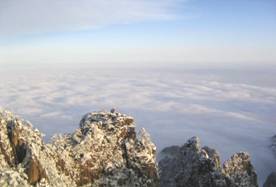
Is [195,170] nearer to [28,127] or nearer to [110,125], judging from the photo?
[110,125]

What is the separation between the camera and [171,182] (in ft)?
294

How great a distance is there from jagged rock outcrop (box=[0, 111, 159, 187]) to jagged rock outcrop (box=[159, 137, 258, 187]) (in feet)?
73.5

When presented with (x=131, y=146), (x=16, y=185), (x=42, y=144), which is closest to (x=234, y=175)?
(x=131, y=146)

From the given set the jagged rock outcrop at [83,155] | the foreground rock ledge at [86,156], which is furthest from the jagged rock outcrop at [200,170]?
the jagged rock outcrop at [83,155]

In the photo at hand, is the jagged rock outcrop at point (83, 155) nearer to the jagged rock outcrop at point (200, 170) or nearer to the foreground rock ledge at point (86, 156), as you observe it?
the foreground rock ledge at point (86, 156)

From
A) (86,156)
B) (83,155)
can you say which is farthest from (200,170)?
(83,155)

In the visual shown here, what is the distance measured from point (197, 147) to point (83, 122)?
34.7 meters

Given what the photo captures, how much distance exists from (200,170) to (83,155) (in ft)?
116

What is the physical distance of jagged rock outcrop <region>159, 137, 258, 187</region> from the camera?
8275cm

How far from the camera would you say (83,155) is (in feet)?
186

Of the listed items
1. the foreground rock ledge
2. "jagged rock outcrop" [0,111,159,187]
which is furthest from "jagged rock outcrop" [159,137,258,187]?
"jagged rock outcrop" [0,111,159,187]

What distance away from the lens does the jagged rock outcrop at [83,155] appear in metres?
41.7

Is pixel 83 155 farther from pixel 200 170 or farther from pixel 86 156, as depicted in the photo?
pixel 200 170

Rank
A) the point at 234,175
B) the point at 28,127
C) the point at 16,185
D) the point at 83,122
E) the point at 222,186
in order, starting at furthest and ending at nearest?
the point at 234,175 < the point at 222,186 < the point at 83,122 < the point at 28,127 < the point at 16,185
